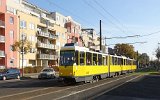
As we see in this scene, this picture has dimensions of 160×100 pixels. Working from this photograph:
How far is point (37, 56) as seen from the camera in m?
84.5

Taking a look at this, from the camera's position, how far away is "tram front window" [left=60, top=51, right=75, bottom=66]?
29.0m

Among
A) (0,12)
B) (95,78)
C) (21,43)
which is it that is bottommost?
(95,78)

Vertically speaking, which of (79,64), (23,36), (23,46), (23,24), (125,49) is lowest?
(79,64)

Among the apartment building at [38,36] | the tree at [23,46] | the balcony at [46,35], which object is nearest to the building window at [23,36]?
the apartment building at [38,36]

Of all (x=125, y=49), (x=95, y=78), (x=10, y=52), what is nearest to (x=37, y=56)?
(x=10, y=52)

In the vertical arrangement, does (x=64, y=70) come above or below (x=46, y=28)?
below

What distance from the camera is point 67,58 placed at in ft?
95.8

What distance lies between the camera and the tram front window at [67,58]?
2900 cm

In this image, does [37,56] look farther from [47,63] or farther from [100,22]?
[100,22]

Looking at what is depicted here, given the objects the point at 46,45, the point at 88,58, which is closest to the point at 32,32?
the point at 46,45

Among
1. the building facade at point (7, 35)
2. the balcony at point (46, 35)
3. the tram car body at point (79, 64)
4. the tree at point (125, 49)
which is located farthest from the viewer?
the tree at point (125, 49)

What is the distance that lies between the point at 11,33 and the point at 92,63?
133ft

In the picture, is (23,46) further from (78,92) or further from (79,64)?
(78,92)

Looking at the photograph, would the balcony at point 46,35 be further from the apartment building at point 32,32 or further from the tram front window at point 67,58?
the tram front window at point 67,58
